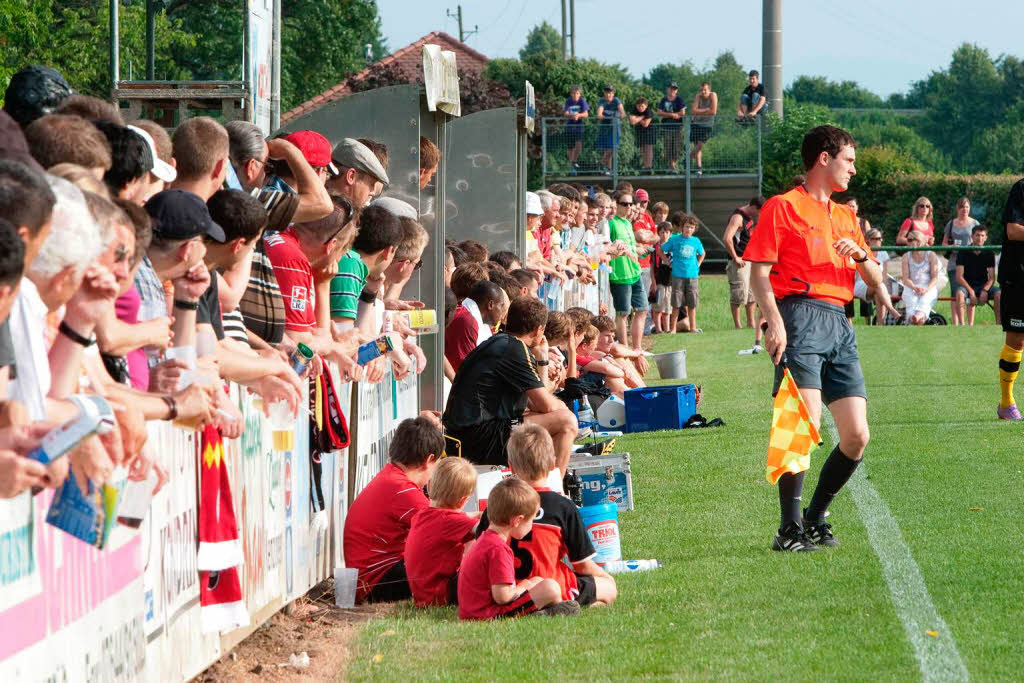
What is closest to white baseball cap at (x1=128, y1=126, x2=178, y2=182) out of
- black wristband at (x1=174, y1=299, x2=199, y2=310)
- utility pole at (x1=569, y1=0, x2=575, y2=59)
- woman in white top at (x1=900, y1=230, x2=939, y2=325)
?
black wristband at (x1=174, y1=299, x2=199, y2=310)

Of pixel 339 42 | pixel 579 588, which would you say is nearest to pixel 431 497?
pixel 579 588

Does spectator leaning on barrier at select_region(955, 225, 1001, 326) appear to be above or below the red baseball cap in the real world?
below

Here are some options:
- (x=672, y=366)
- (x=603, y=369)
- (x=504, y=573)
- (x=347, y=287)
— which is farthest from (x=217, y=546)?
(x=672, y=366)

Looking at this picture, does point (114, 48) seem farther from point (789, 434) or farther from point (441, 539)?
point (789, 434)

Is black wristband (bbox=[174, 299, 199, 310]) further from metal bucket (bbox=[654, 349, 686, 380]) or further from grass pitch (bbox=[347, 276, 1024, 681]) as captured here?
metal bucket (bbox=[654, 349, 686, 380])

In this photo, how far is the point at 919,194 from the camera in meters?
44.2

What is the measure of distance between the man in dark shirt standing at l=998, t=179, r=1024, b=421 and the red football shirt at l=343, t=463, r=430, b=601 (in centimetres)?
671

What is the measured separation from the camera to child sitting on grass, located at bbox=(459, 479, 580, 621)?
6.54m

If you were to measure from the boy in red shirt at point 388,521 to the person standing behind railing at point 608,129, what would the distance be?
29.2 meters

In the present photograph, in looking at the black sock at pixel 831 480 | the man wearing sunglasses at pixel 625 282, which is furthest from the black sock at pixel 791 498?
the man wearing sunglasses at pixel 625 282

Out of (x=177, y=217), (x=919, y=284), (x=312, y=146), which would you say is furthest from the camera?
(x=919, y=284)

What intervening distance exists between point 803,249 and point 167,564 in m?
4.06

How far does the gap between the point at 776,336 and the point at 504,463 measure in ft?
8.09

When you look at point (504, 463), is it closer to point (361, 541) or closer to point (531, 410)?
point (531, 410)
